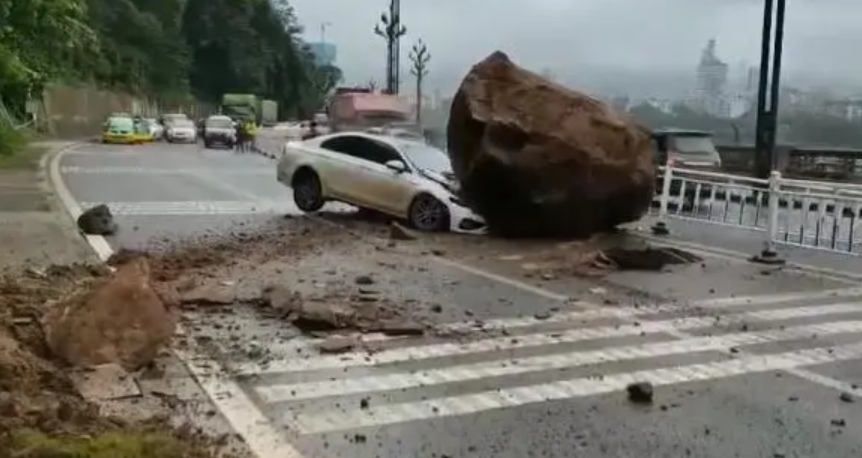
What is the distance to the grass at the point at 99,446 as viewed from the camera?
15.4 feet

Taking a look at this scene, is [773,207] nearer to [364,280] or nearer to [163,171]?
[364,280]

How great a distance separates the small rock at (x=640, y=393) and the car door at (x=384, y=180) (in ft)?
32.5

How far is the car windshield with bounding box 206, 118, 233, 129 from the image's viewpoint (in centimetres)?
5394

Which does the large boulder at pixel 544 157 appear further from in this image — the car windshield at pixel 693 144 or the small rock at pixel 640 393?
the car windshield at pixel 693 144

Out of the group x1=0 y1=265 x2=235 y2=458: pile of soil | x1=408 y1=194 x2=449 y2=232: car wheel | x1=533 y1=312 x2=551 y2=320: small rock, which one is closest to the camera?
x1=0 y1=265 x2=235 y2=458: pile of soil

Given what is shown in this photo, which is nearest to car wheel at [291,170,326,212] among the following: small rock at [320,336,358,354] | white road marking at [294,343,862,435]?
small rock at [320,336,358,354]

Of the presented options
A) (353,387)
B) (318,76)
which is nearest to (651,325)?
(353,387)

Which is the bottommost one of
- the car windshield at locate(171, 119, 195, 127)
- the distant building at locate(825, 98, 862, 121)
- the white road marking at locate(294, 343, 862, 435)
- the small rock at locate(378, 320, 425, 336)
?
the car windshield at locate(171, 119, 195, 127)

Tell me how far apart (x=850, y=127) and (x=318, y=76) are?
98421 mm

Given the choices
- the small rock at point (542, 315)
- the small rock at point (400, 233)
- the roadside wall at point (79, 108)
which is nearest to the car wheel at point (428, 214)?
the small rock at point (400, 233)

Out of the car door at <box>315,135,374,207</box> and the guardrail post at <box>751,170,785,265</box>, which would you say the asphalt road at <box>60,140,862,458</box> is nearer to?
the guardrail post at <box>751,170,785,265</box>

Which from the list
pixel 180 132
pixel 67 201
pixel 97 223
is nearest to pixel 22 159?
pixel 67 201

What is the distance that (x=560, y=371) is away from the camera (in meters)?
7.21

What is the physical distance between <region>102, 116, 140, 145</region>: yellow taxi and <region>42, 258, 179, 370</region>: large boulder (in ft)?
155
